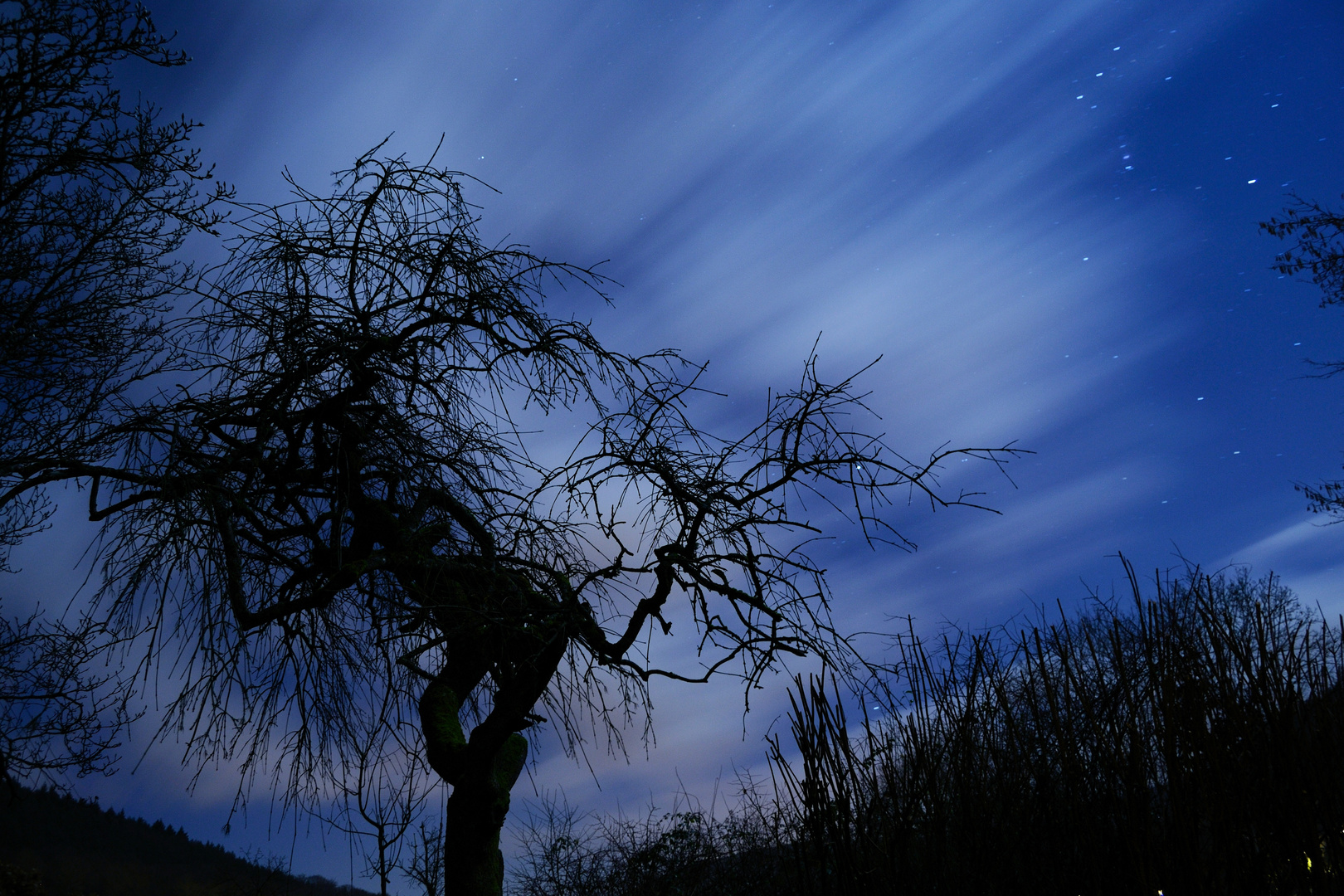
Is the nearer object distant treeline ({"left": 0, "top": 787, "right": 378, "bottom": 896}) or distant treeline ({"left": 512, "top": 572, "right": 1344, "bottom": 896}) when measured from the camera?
distant treeline ({"left": 512, "top": 572, "right": 1344, "bottom": 896})

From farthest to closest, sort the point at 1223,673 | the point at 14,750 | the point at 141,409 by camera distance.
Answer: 1. the point at 14,750
2. the point at 141,409
3. the point at 1223,673

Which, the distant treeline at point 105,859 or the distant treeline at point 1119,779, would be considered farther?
the distant treeline at point 105,859

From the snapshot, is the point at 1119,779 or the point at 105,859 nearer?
the point at 1119,779

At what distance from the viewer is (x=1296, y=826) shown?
248cm

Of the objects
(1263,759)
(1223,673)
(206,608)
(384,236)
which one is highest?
(384,236)

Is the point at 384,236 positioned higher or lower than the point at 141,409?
higher

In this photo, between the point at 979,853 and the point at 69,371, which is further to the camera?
the point at 69,371

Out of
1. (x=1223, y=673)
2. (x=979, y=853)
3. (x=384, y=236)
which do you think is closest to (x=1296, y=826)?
(x=1223, y=673)

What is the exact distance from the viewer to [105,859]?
11523 mm

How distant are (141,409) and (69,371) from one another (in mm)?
2663

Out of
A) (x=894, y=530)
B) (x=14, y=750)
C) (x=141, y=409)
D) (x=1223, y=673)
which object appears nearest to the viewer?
(x=1223, y=673)

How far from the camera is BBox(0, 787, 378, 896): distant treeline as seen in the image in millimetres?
8516

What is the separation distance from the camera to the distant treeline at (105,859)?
8516 millimetres

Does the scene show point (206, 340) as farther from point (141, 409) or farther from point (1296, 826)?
point (1296, 826)
